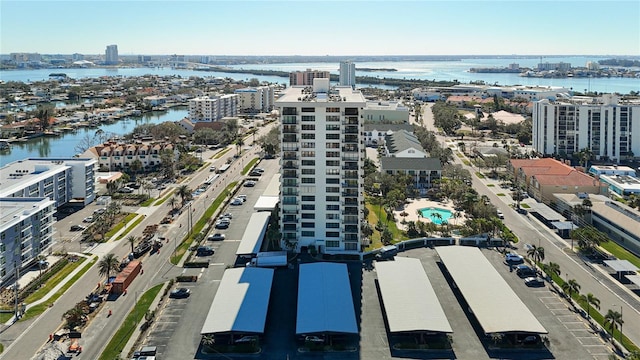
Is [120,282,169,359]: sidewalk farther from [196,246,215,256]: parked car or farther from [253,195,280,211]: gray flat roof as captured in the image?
[253,195,280,211]: gray flat roof

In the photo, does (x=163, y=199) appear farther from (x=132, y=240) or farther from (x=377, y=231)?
(x=377, y=231)

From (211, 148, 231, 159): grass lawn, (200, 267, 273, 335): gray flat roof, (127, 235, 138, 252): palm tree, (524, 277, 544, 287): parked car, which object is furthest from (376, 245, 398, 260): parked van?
(211, 148, 231, 159): grass lawn

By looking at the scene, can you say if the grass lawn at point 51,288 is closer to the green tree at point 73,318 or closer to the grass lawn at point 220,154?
the green tree at point 73,318

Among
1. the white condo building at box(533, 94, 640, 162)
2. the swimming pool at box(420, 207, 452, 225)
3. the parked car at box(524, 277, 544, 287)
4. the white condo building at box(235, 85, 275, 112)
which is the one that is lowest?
the parked car at box(524, 277, 544, 287)

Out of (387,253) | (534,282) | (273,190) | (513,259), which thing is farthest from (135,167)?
(534,282)

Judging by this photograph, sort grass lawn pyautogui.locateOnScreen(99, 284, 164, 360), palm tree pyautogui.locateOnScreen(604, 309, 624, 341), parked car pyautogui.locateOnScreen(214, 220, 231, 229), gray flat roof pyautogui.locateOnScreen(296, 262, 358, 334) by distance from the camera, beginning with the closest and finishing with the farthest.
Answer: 1. grass lawn pyautogui.locateOnScreen(99, 284, 164, 360)
2. palm tree pyautogui.locateOnScreen(604, 309, 624, 341)
3. gray flat roof pyautogui.locateOnScreen(296, 262, 358, 334)
4. parked car pyautogui.locateOnScreen(214, 220, 231, 229)
